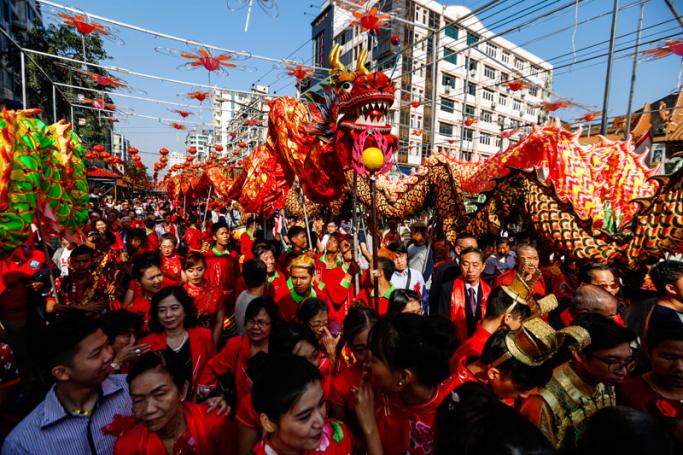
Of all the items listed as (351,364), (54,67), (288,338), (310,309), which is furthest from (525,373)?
(54,67)

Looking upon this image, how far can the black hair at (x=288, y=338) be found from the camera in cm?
190

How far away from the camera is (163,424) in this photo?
4.70 ft

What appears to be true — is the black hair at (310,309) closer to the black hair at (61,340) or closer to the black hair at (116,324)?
the black hair at (116,324)

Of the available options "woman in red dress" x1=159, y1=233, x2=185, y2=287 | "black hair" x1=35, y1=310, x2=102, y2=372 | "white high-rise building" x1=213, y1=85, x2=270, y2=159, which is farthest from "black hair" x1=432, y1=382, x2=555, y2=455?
"white high-rise building" x1=213, y1=85, x2=270, y2=159

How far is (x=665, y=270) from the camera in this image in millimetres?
2439

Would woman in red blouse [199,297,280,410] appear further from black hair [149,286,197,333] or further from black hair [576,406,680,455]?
black hair [576,406,680,455]

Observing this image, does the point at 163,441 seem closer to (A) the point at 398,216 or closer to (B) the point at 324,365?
(B) the point at 324,365

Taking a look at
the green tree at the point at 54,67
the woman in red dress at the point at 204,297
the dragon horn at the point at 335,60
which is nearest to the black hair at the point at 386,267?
the woman in red dress at the point at 204,297

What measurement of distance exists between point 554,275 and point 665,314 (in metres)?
2.33

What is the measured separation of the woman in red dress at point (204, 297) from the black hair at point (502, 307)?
2.09 m

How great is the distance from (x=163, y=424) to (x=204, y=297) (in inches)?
80.6

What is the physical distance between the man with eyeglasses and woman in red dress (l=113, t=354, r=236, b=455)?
1358 millimetres

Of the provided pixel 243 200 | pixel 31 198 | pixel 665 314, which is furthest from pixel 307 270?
pixel 243 200

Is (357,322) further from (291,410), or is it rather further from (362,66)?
(362,66)
